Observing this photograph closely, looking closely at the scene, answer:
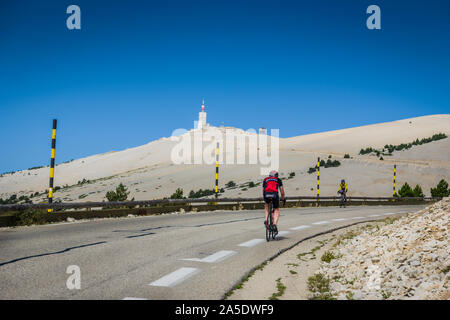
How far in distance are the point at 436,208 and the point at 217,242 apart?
517 cm

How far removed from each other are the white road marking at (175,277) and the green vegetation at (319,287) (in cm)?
190

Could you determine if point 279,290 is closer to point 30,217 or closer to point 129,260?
point 129,260

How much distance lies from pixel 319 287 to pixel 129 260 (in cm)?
348

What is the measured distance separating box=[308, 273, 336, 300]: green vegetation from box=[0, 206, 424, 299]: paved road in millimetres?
1147

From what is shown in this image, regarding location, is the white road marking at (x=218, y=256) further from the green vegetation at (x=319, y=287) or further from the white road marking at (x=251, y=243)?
the green vegetation at (x=319, y=287)

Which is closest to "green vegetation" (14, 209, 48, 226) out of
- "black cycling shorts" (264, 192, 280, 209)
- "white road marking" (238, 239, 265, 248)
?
"white road marking" (238, 239, 265, 248)

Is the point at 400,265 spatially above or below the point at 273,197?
below

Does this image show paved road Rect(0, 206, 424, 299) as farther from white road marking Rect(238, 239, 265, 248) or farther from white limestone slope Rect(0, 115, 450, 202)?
white limestone slope Rect(0, 115, 450, 202)

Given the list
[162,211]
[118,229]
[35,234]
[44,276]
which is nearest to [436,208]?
[44,276]

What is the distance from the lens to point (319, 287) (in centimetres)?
646

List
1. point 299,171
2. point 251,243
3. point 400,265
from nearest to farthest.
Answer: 1. point 400,265
2. point 251,243
3. point 299,171

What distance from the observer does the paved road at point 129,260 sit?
5.62 meters

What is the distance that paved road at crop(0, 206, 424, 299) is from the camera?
18.5 feet

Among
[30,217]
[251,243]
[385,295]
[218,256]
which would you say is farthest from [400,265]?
[30,217]
